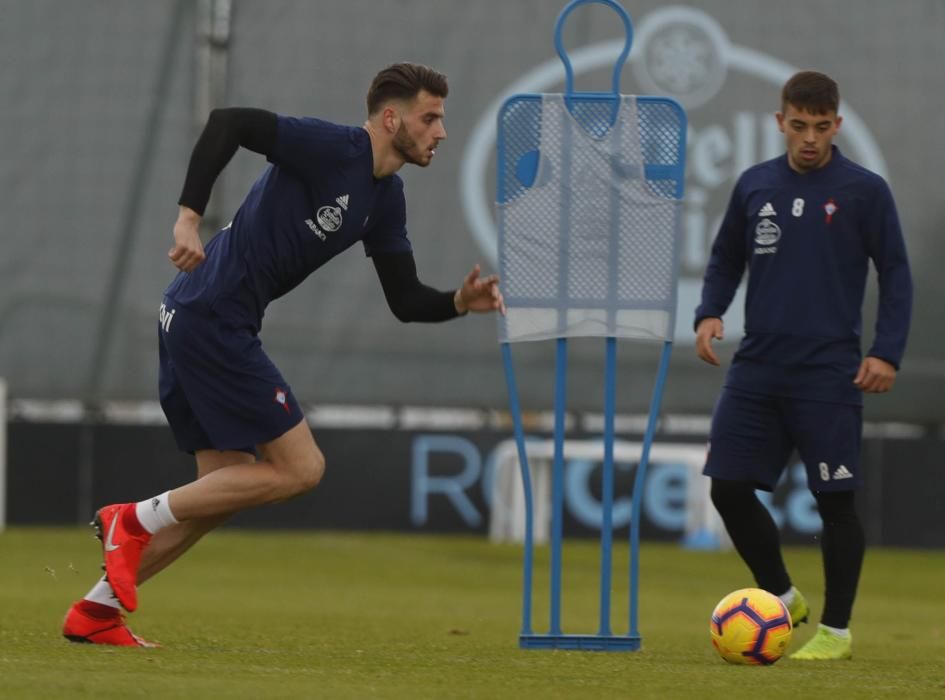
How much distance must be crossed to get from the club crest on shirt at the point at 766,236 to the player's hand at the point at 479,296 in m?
0.98

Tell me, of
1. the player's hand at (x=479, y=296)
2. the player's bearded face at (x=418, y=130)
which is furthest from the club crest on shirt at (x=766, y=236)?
the player's bearded face at (x=418, y=130)

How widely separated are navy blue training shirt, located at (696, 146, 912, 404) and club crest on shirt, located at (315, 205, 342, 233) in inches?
60.2

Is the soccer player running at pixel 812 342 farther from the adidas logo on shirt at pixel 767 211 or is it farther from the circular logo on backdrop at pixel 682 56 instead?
the circular logo on backdrop at pixel 682 56

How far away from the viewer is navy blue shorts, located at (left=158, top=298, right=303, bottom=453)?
19.3 ft

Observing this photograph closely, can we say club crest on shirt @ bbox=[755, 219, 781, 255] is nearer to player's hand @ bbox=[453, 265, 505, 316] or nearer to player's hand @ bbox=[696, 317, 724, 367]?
player's hand @ bbox=[696, 317, 724, 367]

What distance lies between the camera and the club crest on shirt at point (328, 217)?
595 centimetres

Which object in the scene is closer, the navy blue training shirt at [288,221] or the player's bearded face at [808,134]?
the navy blue training shirt at [288,221]

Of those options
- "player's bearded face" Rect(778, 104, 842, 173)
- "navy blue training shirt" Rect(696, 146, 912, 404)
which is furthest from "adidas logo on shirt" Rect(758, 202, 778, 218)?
"player's bearded face" Rect(778, 104, 842, 173)

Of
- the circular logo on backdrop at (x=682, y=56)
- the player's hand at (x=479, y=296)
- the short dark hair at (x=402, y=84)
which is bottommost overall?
the player's hand at (x=479, y=296)

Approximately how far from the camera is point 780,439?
21.7 ft

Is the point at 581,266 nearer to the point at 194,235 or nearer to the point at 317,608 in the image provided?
the point at 194,235

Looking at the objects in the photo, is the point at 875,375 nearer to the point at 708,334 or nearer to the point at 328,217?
the point at 708,334

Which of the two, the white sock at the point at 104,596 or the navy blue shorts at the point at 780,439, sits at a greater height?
the navy blue shorts at the point at 780,439

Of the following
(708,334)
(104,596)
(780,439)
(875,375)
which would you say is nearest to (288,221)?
(104,596)
